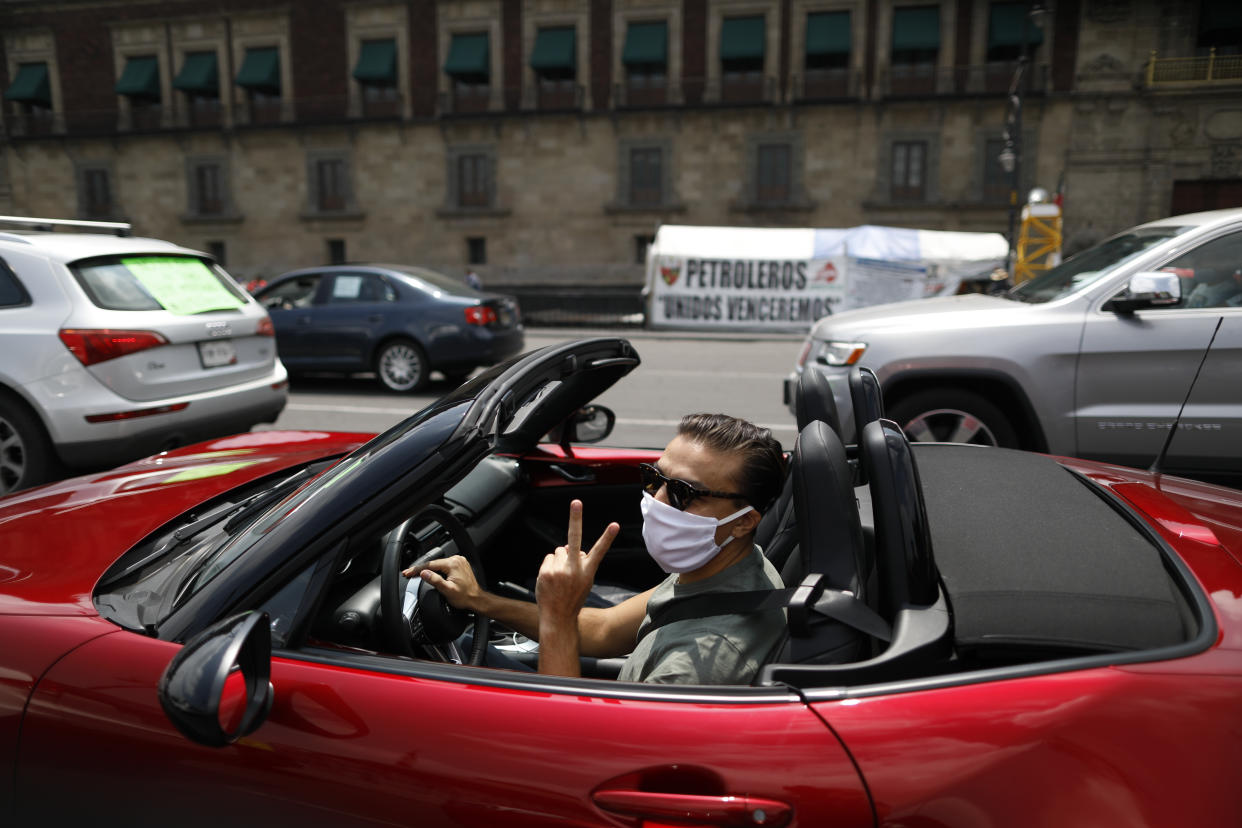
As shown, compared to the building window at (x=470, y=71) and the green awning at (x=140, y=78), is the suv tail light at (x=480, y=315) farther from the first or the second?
the green awning at (x=140, y=78)

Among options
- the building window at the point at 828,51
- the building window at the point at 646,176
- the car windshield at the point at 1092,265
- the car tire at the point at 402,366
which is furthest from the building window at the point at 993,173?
the car windshield at the point at 1092,265

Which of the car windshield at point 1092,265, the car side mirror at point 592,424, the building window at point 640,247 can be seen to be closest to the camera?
the car side mirror at point 592,424

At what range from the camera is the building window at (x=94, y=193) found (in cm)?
3397

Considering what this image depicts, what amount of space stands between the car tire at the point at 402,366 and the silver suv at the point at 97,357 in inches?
186

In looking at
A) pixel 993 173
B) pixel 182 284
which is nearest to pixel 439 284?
pixel 182 284

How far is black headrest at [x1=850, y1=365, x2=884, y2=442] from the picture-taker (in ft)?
7.75

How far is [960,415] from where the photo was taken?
5074mm

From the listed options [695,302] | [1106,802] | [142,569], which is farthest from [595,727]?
[695,302]

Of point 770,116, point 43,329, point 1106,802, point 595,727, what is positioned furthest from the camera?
point 770,116

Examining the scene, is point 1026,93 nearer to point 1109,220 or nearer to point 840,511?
point 1109,220

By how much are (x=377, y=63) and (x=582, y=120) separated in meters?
7.83

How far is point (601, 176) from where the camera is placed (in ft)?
96.7

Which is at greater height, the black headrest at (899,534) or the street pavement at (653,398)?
the black headrest at (899,534)

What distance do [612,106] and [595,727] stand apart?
97.9ft
